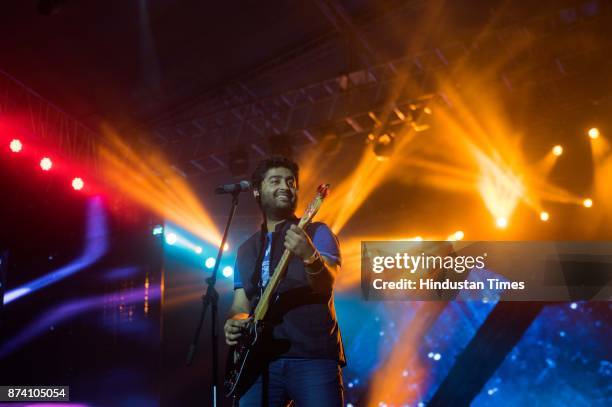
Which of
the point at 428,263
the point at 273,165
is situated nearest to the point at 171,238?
the point at 428,263

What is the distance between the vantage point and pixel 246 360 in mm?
2775

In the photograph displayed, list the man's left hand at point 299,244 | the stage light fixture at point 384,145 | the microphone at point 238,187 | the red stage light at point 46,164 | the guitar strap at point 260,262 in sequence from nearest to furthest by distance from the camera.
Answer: the man's left hand at point 299,244
the guitar strap at point 260,262
the microphone at point 238,187
the red stage light at point 46,164
the stage light fixture at point 384,145

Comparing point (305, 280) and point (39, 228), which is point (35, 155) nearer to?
point (39, 228)

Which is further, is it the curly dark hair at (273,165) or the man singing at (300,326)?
the curly dark hair at (273,165)

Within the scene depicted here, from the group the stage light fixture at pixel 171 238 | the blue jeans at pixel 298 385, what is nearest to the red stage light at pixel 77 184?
the stage light fixture at pixel 171 238

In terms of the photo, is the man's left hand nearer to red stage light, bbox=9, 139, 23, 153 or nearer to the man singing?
the man singing

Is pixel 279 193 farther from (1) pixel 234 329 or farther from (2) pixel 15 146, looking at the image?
(2) pixel 15 146

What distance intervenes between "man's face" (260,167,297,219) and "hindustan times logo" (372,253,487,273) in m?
4.52

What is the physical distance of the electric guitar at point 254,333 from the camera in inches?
109

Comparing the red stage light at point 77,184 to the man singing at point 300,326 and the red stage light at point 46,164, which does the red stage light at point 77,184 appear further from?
the man singing at point 300,326

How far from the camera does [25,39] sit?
269 inches

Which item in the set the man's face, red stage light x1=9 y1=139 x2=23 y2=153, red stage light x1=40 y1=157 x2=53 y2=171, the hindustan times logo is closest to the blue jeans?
the man's face

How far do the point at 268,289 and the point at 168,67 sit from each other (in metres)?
5.66

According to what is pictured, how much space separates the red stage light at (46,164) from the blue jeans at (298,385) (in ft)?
17.2
